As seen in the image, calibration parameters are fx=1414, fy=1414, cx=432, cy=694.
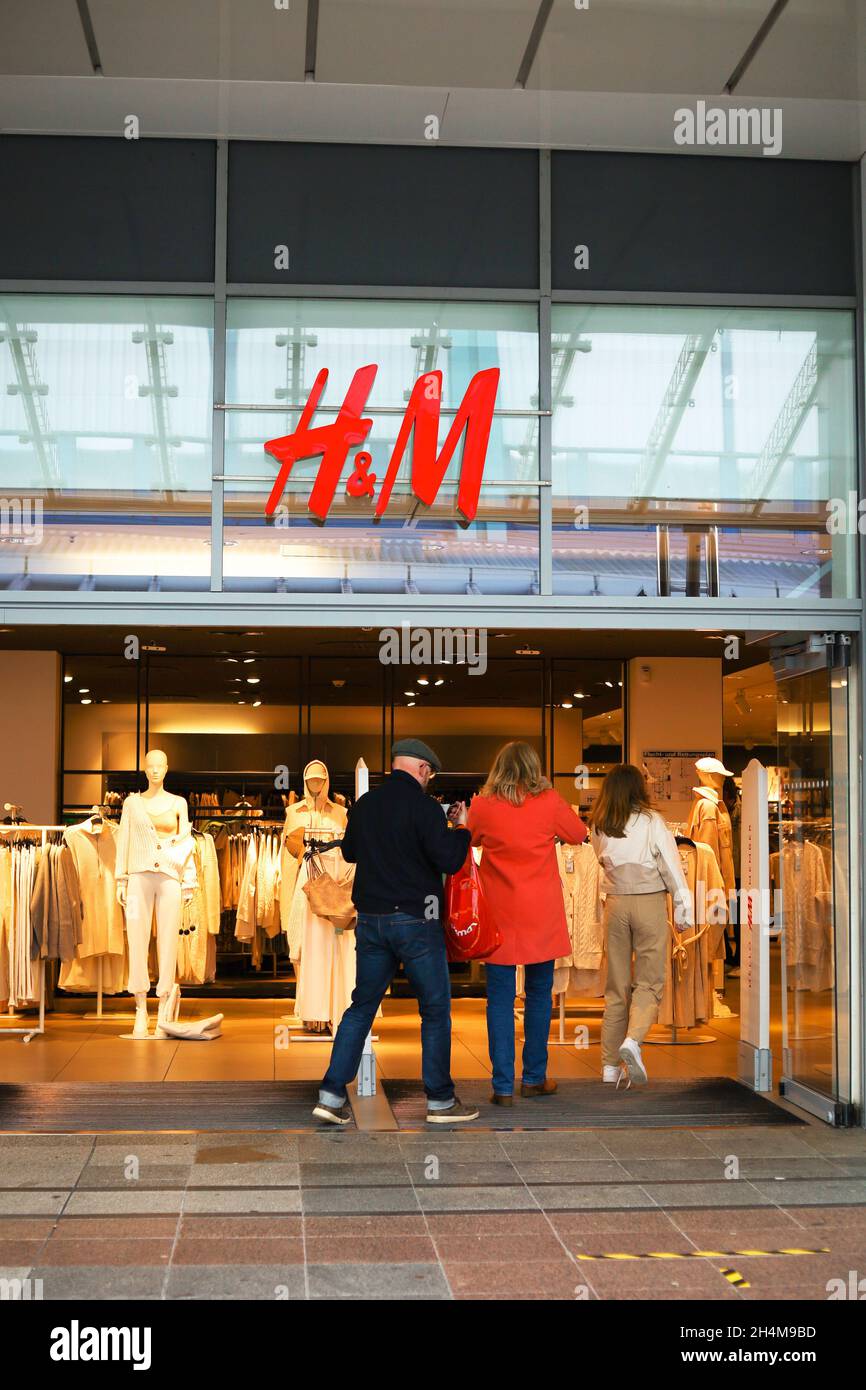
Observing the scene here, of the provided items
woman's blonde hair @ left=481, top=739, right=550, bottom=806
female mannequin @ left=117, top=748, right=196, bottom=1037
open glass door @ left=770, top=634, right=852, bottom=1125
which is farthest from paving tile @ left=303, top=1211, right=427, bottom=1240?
female mannequin @ left=117, top=748, right=196, bottom=1037

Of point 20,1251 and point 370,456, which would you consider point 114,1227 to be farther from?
point 370,456

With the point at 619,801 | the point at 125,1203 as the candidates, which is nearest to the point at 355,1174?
the point at 125,1203

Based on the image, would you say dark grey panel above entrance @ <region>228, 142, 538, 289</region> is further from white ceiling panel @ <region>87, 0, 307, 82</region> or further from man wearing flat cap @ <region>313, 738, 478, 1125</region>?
man wearing flat cap @ <region>313, 738, 478, 1125</region>

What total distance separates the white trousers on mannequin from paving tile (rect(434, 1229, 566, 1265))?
15.0 feet

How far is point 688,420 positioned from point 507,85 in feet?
6.08

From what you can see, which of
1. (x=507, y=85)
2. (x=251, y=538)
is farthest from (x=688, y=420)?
(x=251, y=538)

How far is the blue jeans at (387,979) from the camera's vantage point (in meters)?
6.48

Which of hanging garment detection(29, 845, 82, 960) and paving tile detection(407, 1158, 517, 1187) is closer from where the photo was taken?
paving tile detection(407, 1158, 517, 1187)

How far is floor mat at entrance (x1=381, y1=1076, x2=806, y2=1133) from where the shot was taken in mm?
6711

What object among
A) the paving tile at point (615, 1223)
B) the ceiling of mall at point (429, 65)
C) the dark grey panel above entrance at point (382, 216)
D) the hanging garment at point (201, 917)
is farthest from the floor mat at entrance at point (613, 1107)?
the ceiling of mall at point (429, 65)

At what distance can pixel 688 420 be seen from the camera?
720 centimetres

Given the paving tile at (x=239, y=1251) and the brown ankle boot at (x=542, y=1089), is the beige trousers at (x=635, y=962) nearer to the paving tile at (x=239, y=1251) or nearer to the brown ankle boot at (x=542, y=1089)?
the brown ankle boot at (x=542, y=1089)

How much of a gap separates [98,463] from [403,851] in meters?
2.44
